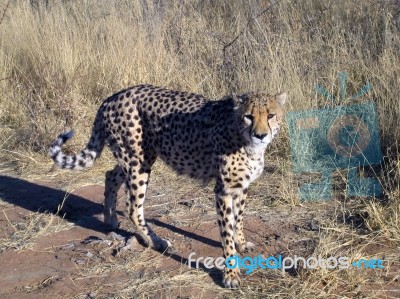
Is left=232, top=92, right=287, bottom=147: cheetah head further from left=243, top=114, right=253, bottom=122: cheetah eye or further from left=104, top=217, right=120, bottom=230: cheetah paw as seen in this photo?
left=104, top=217, right=120, bottom=230: cheetah paw

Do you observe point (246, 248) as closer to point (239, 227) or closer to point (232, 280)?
point (239, 227)

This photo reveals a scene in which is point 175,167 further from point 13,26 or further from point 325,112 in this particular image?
point 13,26

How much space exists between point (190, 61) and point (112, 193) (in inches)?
98.7

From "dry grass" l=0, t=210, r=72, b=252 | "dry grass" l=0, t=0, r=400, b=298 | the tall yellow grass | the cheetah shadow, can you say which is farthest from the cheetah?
the tall yellow grass

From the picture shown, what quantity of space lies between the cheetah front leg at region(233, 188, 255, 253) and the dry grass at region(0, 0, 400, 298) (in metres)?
0.53

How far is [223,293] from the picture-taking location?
3.09 meters

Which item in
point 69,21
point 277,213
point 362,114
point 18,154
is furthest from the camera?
point 69,21

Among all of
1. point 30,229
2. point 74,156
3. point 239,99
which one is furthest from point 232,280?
point 30,229

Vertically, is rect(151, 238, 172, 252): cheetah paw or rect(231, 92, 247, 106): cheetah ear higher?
rect(231, 92, 247, 106): cheetah ear

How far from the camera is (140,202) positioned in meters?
3.69

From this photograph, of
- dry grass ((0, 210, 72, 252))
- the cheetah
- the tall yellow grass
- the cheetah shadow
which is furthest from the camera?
the tall yellow grass

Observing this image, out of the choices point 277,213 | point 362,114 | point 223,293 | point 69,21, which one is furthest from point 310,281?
point 69,21

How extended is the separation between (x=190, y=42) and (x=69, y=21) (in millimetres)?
1530

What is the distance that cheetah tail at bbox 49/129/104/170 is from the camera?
3785mm
